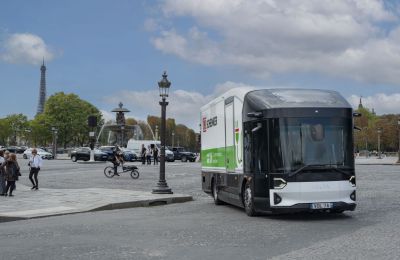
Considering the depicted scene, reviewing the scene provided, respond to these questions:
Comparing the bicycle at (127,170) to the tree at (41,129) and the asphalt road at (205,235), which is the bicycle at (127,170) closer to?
the asphalt road at (205,235)

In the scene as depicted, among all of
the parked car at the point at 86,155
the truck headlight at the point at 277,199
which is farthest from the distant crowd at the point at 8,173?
the parked car at the point at 86,155

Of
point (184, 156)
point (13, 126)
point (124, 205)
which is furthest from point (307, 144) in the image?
point (13, 126)

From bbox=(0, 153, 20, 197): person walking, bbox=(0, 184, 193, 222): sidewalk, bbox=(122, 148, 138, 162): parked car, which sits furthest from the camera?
bbox=(122, 148, 138, 162): parked car

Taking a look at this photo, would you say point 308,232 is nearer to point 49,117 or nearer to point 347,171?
point 347,171

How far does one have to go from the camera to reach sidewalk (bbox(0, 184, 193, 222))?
1653 centimetres

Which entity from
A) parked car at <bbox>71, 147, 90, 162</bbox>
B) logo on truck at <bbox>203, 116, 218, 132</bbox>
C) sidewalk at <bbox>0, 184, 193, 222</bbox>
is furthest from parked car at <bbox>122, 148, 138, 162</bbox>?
logo on truck at <bbox>203, 116, 218, 132</bbox>

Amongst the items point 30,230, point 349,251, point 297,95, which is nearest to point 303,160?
point 297,95

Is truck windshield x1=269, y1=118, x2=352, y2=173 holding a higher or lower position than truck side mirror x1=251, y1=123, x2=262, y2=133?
lower

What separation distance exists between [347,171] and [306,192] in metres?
1.15

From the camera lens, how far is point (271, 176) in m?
13.9

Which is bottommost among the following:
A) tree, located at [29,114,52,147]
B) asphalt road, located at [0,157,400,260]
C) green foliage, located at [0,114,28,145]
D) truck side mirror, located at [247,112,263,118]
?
asphalt road, located at [0,157,400,260]

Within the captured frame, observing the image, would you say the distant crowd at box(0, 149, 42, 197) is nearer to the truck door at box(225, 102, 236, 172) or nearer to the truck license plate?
the truck door at box(225, 102, 236, 172)

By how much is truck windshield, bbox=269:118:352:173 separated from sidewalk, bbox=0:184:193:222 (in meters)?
6.25

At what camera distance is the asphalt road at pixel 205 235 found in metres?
9.46
